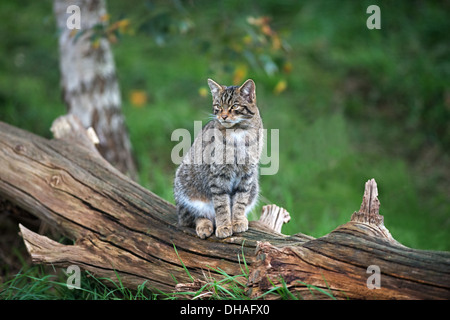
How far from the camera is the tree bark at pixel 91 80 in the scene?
4.93 metres

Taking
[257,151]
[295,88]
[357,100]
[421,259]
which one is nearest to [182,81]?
[295,88]

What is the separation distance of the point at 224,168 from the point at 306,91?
429 cm

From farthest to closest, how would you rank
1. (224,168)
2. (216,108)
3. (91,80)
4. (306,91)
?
(306,91)
(91,80)
(216,108)
(224,168)

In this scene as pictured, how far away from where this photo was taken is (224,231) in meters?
3.15

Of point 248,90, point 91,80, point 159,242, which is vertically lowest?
point 159,242

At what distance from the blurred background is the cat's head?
3.14 ft

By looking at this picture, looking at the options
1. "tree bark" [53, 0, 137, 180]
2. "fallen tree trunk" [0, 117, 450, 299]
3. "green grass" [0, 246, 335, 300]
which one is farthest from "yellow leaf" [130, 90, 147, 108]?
"green grass" [0, 246, 335, 300]

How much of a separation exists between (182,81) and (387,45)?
3335 mm

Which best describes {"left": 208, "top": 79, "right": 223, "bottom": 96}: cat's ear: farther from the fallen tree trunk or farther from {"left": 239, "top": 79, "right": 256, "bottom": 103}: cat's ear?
the fallen tree trunk

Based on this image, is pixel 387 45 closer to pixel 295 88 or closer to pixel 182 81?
pixel 295 88

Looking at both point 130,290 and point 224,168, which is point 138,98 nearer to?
point 224,168

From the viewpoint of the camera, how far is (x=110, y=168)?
3.86 metres

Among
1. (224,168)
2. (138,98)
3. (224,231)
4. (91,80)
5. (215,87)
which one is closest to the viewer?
(224,231)

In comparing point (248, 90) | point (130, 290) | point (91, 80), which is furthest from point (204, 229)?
point (91, 80)
